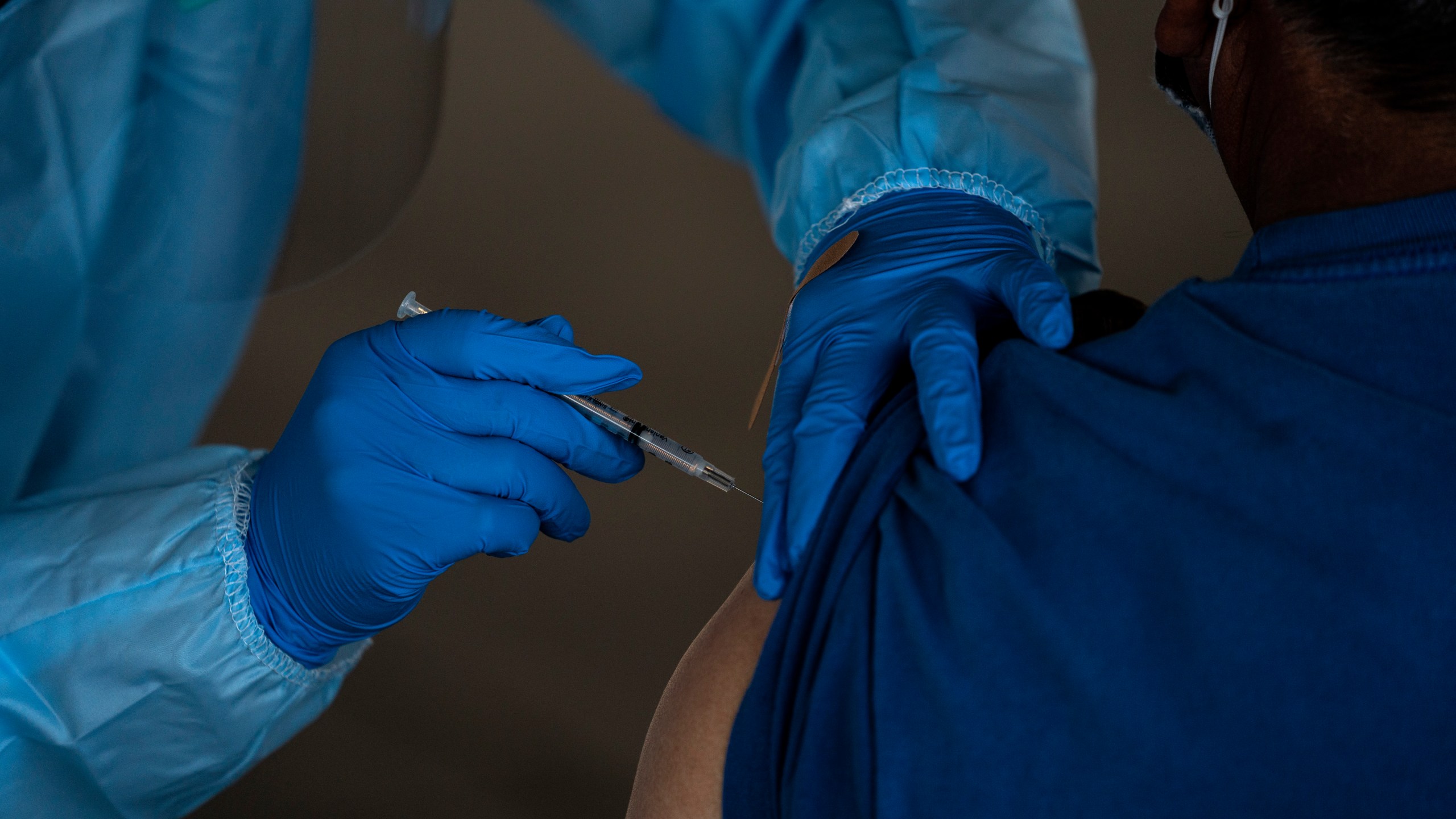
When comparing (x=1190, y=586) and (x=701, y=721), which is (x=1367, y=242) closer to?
(x=1190, y=586)

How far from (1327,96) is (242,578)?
1.09m

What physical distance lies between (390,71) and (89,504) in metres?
0.63

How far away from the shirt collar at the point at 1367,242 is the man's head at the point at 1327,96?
41 mm

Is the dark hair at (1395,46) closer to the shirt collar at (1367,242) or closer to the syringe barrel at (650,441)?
the shirt collar at (1367,242)

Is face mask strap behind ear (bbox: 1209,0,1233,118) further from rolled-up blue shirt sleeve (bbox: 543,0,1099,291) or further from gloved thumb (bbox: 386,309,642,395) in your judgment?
gloved thumb (bbox: 386,309,642,395)

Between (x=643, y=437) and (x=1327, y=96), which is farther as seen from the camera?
(x=643, y=437)

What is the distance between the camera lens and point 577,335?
1.80m

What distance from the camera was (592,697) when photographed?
63.0 inches

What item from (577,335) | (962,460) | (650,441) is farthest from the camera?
(577,335)

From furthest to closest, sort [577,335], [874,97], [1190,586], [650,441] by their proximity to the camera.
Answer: [577,335] → [874,97] → [650,441] → [1190,586]

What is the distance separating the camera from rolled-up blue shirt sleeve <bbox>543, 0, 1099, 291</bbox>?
1.13 metres

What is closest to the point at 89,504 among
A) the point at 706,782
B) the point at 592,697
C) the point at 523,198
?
the point at 706,782

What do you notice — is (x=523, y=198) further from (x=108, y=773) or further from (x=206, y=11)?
(x=108, y=773)

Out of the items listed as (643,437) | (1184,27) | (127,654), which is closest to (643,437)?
(643,437)
